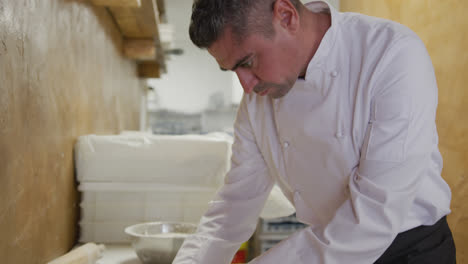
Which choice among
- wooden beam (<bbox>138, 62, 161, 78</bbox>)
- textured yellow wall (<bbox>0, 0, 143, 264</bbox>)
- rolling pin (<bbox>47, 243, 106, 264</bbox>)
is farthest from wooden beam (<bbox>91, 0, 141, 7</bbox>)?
wooden beam (<bbox>138, 62, 161, 78</bbox>)

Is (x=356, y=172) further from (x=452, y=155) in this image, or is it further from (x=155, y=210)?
(x=155, y=210)

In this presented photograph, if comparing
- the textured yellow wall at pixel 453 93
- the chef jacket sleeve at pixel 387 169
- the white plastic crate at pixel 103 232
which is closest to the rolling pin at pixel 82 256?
the white plastic crate at pixel 103 232

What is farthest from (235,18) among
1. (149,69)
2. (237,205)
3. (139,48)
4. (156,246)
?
(149,69)

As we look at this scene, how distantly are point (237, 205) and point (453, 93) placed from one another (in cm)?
89

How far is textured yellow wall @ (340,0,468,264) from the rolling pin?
1262 millimetres

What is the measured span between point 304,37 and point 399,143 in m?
0.39

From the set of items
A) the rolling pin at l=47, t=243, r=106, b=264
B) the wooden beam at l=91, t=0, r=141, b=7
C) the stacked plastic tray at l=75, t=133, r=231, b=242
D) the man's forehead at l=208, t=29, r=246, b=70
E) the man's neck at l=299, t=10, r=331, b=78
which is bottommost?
the rolling pin at l=47, t=243, r=106, b=264

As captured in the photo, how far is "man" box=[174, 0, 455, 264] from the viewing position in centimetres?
98

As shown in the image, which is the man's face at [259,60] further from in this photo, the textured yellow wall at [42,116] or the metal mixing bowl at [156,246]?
the metal mixing bowl at [156,246]

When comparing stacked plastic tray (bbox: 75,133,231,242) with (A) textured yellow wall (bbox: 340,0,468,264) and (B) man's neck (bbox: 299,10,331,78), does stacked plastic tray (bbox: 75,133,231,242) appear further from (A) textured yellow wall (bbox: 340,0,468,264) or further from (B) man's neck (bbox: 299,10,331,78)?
(A) textured yellow wall (bbox: 340,0,468,264)

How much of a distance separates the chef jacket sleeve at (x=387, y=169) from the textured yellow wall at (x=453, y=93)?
60cm

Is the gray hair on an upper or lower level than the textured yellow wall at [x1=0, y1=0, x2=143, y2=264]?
upper

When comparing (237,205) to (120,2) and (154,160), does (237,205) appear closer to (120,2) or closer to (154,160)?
(154,160)

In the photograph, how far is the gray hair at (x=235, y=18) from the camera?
102 cm
